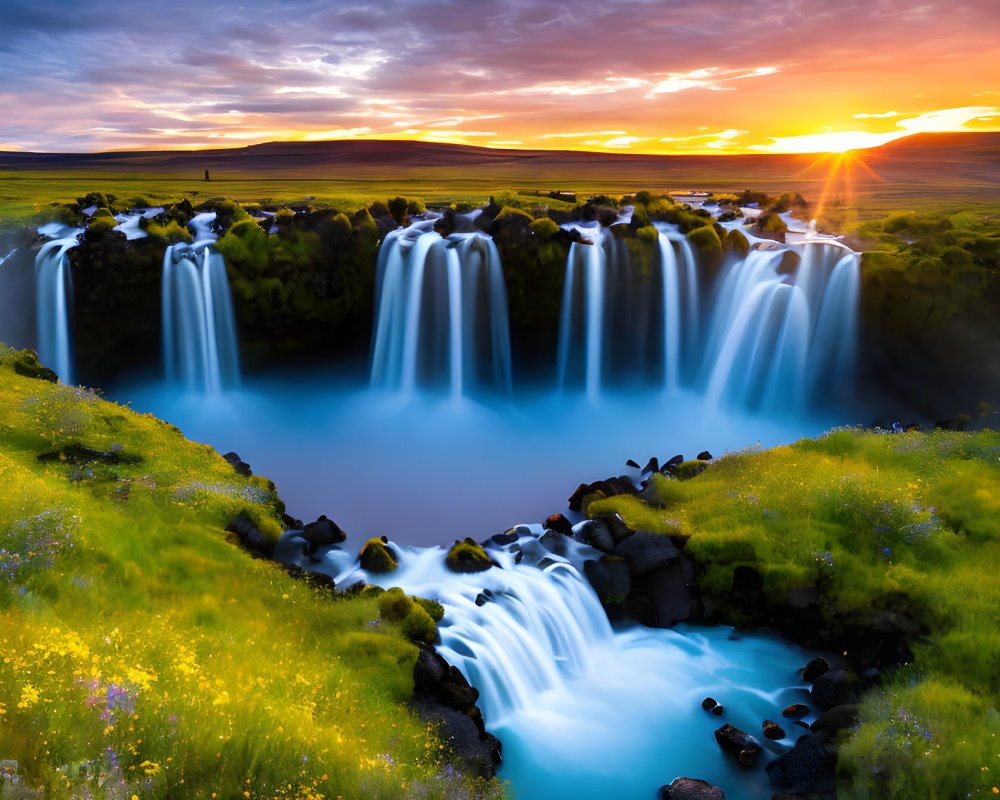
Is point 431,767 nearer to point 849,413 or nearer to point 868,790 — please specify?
point 868,790

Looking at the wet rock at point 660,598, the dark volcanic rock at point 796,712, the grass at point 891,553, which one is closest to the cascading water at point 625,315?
the grass at point 891,553

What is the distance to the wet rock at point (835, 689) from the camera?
11586mm

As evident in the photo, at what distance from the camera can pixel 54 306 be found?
2648cm

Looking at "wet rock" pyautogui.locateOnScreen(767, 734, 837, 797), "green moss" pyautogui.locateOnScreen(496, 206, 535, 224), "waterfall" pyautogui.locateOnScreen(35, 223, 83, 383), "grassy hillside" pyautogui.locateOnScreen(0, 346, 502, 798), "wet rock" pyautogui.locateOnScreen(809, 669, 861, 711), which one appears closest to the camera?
"grassy hillside" pyautogui.locateOnScreen(0, 346, 502, 798)

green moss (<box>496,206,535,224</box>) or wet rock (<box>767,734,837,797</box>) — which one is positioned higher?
green moss (<box>496,206,535,224</box>)

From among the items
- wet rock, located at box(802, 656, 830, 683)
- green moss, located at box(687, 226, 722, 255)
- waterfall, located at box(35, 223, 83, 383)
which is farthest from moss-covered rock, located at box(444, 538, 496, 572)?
waterfall, located at box(35, 223, 83, 383)

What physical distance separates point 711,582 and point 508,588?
414 cm

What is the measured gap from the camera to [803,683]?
12633 mm

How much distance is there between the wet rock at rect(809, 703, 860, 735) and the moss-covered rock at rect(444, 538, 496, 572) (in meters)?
6.61

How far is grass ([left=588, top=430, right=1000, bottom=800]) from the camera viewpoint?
9602mm

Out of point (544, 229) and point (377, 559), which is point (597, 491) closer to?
point (377, 559)

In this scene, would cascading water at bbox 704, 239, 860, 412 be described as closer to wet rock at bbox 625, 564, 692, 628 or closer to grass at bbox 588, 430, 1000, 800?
grass at bbox 588, 430, 1000, 800

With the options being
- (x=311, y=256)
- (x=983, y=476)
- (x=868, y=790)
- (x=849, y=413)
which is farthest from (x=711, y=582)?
(x=311, y=256)

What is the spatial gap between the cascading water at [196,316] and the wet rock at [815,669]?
22.7 m
